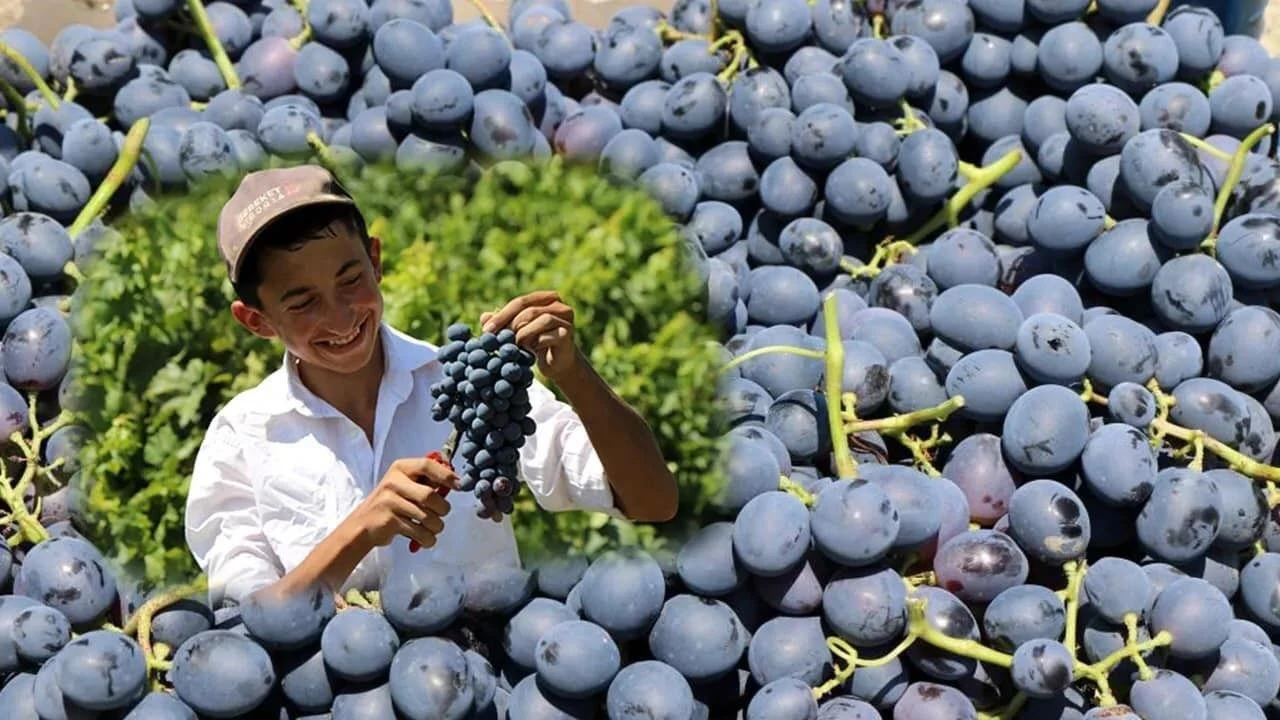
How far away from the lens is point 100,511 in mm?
1752

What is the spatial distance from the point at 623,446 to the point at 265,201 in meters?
0.34

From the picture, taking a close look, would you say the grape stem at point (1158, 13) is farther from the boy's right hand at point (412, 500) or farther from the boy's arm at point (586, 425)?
the boy's right hand at point (412, 500)

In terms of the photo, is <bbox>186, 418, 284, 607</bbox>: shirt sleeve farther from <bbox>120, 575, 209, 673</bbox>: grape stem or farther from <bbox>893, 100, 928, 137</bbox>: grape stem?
<bbox>893, 100, 928, 137</bbox>: grape stem

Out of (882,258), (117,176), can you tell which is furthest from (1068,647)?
(117,176)

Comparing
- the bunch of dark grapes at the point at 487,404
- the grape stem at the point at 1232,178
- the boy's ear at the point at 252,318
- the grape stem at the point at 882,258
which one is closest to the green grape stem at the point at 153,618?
the boy's ear at the point at 252,318

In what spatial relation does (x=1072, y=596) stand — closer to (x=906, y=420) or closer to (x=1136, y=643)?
(x=1136, y=643)

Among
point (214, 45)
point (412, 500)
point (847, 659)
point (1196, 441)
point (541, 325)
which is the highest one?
point (541, 325)

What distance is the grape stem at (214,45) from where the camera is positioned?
2.40m

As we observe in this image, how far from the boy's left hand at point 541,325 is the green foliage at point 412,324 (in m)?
0.47

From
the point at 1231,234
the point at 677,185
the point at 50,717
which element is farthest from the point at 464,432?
the point at 1231,234

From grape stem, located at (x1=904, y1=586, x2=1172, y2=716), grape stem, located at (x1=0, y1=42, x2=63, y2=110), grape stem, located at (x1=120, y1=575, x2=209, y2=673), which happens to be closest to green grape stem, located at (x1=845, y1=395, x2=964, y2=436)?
grape stem, located at (x1=904, y1=586, x2=1172, y2=716)

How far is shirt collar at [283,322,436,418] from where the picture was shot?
1289 mm

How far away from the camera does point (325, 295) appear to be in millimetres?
1188

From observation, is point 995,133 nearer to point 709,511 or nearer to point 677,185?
point 677,185
